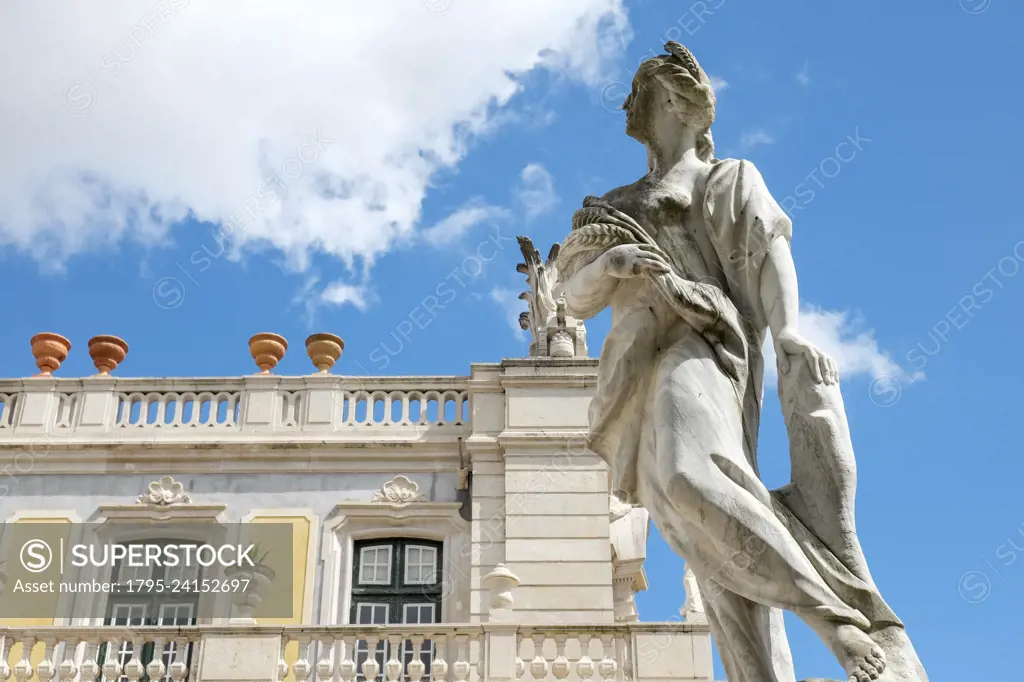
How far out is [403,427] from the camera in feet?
66.2

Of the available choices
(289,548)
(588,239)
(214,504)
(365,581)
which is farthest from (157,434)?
(588,239)

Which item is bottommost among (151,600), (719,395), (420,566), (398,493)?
(719,395)

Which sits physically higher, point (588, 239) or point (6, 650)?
point (6, 650)

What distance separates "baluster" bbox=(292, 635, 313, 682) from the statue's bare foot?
1165 centimetres

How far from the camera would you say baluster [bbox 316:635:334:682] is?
14258mm

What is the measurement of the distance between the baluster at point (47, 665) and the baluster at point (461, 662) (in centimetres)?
477

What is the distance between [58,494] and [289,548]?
3.93 m

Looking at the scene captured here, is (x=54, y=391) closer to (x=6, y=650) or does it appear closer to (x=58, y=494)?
(x=58, y=494)

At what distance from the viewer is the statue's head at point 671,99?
4.39m

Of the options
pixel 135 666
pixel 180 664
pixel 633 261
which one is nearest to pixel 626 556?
pixel 180 664

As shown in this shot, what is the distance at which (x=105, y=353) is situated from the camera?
21.0 meters

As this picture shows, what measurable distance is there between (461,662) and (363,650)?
147cm

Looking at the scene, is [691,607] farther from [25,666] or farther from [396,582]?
[25,666]

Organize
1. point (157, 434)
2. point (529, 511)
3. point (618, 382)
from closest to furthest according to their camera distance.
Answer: point (618, 382), point (529, 511), point (157, 434)
